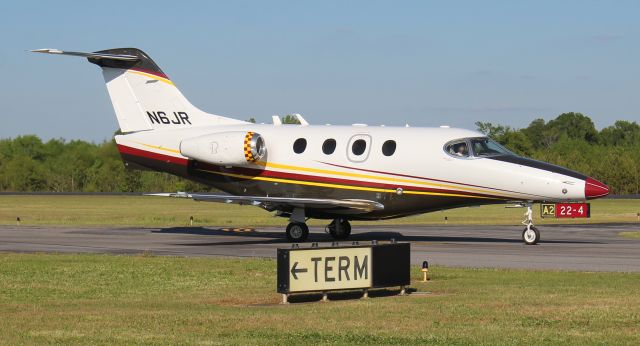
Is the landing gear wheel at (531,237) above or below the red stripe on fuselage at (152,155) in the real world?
below

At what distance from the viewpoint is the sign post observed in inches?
741

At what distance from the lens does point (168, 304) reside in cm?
1912

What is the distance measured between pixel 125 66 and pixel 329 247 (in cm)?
2162

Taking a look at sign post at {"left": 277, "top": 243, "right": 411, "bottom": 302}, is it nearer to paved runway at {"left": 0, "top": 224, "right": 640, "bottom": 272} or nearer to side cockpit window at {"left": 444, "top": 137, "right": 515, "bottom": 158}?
paved runway at {"left": 0, "top": 224, "right": 640, "bottom": 272}

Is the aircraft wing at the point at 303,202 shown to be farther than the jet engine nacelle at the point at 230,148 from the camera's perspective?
No

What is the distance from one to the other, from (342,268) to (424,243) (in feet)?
52.1

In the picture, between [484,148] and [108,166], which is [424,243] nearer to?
[484,148]

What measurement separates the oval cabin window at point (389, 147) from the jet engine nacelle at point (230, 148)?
4.20 metres

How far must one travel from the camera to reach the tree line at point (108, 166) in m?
101

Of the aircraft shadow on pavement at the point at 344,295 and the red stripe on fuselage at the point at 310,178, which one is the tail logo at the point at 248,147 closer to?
the red stripe on fuselage at the point at 310,178

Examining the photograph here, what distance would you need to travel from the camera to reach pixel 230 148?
36031mm

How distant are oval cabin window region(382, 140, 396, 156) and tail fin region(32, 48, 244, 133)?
246 inches

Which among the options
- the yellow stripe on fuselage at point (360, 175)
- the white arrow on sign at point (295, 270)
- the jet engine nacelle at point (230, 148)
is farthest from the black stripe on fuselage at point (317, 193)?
the white arrow on sign at point (295, 270)

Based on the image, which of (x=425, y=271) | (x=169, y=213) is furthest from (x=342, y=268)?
(x=169, y=213)
